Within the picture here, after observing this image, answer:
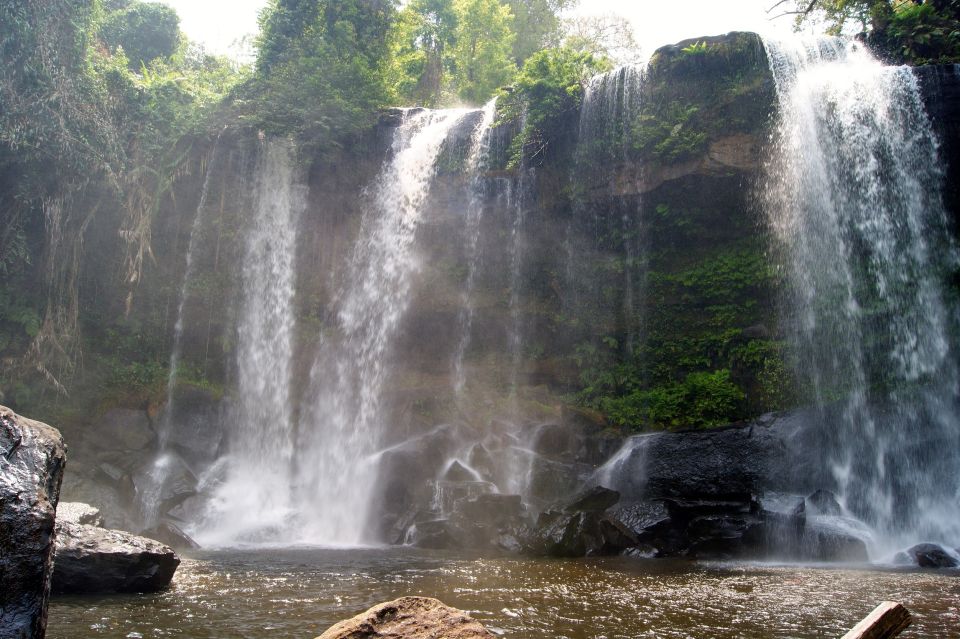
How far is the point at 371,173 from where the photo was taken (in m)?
17.0

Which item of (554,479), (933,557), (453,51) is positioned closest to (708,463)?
(554,479)

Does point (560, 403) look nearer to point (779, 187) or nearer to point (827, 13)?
point (779, 187)

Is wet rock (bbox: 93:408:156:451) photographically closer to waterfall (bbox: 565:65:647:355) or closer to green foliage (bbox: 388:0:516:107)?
waterfall (bbox: 565:65:647:355)

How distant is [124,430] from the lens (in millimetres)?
13719

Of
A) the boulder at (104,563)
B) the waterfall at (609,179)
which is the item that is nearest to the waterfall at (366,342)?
the waterfall at (609,179)

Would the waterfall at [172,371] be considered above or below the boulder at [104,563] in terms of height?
above

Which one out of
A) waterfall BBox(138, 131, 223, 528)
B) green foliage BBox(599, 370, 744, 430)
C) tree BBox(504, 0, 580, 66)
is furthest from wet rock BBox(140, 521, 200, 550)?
tree BBox(504, 0, 580, 66)

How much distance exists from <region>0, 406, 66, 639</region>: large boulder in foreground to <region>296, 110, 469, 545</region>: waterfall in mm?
9738

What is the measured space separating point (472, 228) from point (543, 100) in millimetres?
3453

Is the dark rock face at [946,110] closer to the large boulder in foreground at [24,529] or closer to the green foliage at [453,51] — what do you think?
the large boulder in foreground at [24,529]

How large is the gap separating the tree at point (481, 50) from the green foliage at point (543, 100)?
10.3m

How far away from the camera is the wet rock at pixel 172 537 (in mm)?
10398

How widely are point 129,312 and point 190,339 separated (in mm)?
1563

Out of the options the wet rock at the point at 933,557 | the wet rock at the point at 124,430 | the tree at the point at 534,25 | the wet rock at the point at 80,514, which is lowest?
the wet rock at the point at 933,557
